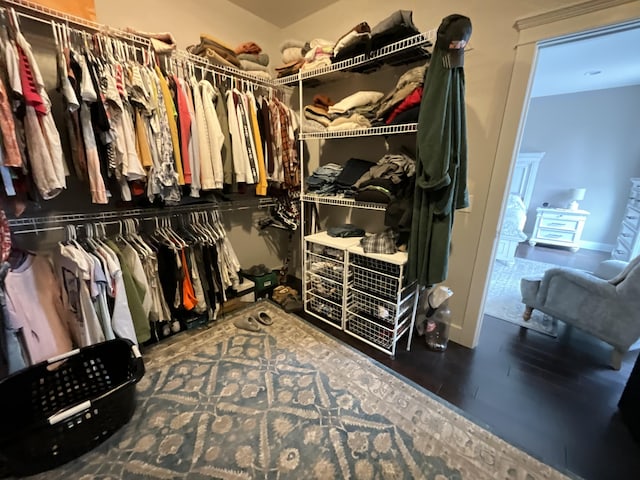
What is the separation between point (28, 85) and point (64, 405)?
60.6 inches

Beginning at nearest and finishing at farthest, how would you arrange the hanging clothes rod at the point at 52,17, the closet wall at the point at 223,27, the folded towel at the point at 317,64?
the hanging clothes rod at the point at 52,17
the closet wall at the point at 223,27
the folded towel at the point at 317,64

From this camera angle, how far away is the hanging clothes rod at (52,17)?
4.19ft

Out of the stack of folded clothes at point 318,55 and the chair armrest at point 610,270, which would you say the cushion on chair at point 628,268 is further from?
the stack of folded clothes at point 318,55

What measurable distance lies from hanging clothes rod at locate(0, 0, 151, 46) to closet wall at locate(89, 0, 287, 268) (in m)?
0.27

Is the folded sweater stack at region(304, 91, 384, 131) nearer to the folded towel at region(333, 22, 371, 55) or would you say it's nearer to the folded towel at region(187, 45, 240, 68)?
the folded towel at region(333, 22, 371, 55)

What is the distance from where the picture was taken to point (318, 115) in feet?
7.02

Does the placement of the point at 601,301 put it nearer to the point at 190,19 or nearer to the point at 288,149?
the point at 288,149

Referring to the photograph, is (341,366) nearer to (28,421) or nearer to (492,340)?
(492,340)

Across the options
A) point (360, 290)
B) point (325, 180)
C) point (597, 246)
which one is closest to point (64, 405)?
point (360, 290)

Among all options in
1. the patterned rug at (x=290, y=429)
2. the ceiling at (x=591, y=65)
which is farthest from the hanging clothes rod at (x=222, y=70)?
the ceiling at (x=591, y=65)

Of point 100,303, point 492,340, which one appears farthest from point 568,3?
point 100,303

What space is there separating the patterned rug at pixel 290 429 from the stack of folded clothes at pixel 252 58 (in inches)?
88.6

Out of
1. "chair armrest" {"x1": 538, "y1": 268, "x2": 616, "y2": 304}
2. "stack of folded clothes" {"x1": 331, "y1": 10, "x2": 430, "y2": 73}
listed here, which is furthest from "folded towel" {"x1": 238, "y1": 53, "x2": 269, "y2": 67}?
"chair armrest" {"x1": 538, "y1": 268, "x2": 616, "y2": 304}

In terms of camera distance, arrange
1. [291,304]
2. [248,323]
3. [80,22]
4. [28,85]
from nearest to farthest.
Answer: [28,85] → [80,22] → [248,323] → [291,304]
